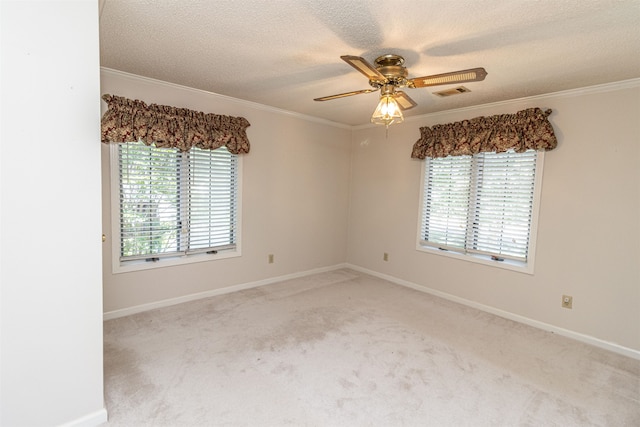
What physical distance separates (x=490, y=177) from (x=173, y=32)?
338 centimetres

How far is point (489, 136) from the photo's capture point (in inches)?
136

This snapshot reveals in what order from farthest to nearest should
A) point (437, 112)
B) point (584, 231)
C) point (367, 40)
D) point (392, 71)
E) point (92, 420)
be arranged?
point (437, 112) → point (584, 231) → point (392, 71) → point (367, 40) → point (92, 420)

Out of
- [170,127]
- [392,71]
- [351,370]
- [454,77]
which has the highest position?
[392,71]

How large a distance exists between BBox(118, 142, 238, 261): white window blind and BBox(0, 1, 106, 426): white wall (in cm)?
160

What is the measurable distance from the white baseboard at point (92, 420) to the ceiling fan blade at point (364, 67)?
95.3 inches

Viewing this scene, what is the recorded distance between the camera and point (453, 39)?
80.7 inches

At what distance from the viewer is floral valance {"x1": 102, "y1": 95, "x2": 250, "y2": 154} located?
2816mm

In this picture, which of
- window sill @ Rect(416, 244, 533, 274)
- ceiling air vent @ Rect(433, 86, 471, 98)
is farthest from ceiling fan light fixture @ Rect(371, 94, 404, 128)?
window sill @ Rect(416, 244, 533, 274)

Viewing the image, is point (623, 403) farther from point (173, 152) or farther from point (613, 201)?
point (173, 152)

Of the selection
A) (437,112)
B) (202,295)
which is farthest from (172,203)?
(437,112)

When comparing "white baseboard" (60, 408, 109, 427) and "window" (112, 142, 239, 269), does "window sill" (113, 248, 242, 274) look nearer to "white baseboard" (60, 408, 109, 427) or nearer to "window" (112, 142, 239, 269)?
"window" (112, 142, 239, 269)

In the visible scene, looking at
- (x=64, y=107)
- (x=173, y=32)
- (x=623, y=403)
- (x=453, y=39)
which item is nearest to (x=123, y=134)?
(x=173, y=32)

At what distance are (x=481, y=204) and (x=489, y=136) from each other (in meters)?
0.78

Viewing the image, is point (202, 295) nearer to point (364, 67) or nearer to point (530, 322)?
point (364, 67)
